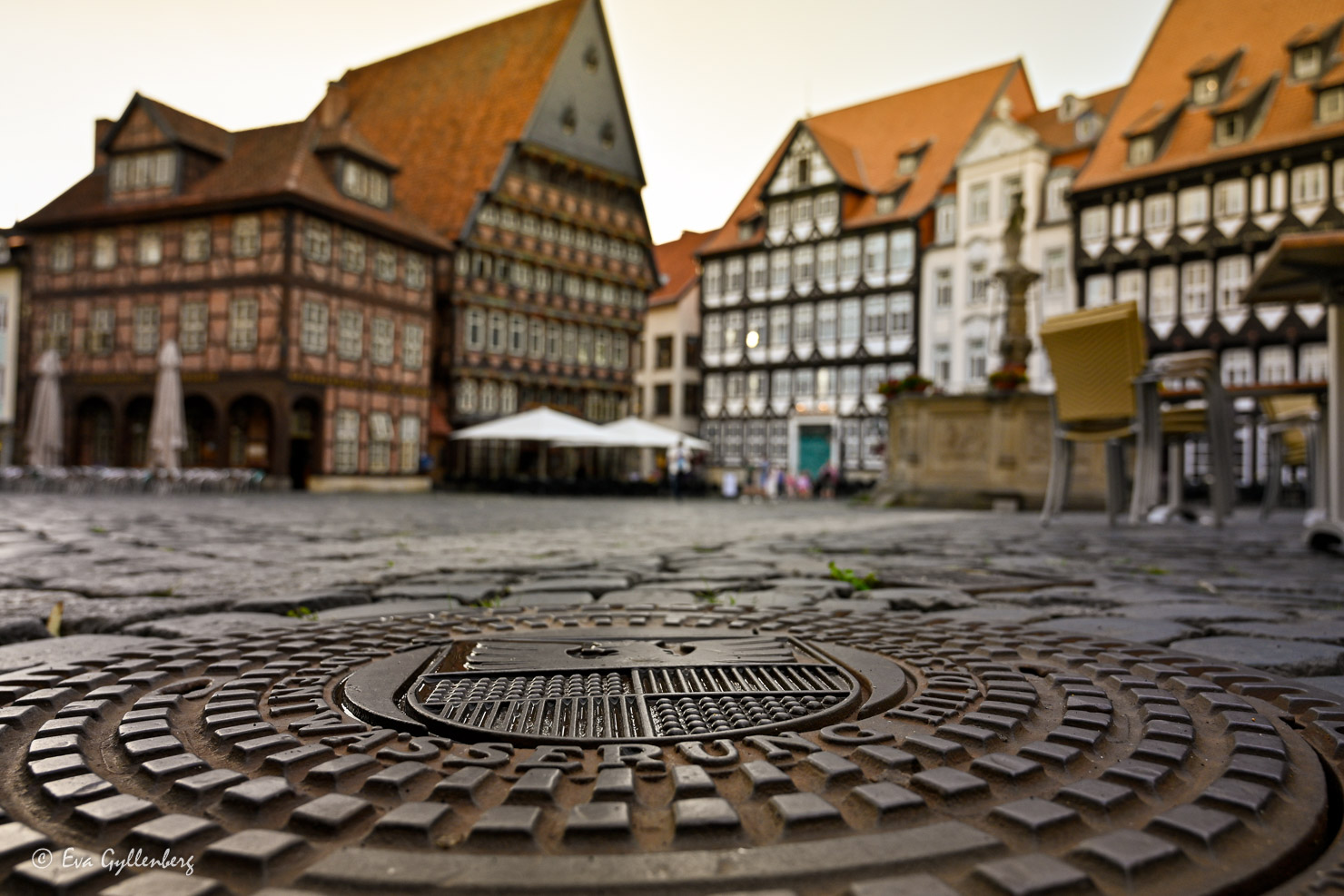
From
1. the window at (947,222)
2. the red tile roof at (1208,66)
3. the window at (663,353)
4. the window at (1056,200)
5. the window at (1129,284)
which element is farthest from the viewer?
the window at (663,353)

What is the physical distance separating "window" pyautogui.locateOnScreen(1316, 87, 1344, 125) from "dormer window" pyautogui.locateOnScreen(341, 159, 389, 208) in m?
24.6

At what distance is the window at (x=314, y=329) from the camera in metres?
26.0

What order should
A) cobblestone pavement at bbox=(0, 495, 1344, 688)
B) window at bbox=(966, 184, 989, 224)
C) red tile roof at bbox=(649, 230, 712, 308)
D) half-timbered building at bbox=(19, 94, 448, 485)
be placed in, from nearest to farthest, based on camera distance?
cobblestone pavement at bbox=(0, 495, 1344, 688) < half-timbered building at bbox=(19, 94, 448, 485) < window at bbox=(966, 184, 989, 224) < red tile roof at bbox=(649, 230, 712, 308)

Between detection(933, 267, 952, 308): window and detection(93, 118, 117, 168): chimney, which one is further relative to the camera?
detection(933, 267, 952, 308): window

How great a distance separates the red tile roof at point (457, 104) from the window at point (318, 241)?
6008 millimetres

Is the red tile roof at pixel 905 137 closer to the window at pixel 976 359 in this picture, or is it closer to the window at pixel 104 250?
the window at pixel 976 359

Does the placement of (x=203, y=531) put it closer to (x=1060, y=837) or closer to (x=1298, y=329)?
(x=1060, y=837)

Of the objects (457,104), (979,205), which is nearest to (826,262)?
(979,205)

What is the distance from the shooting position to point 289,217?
998 inches

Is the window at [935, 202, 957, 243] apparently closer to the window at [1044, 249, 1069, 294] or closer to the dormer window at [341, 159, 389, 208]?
the window at [1044, 249, 1069, 294]

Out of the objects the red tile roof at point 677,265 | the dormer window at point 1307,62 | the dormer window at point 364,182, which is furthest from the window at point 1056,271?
the dormer window at point 364,182

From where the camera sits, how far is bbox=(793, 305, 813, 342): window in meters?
37.6

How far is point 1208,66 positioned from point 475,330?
2296 centimetres

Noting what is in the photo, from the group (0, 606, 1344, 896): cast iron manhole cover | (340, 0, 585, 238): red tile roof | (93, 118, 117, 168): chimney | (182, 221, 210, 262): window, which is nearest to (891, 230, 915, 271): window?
(340, 0, 585, 238): red tile roof
